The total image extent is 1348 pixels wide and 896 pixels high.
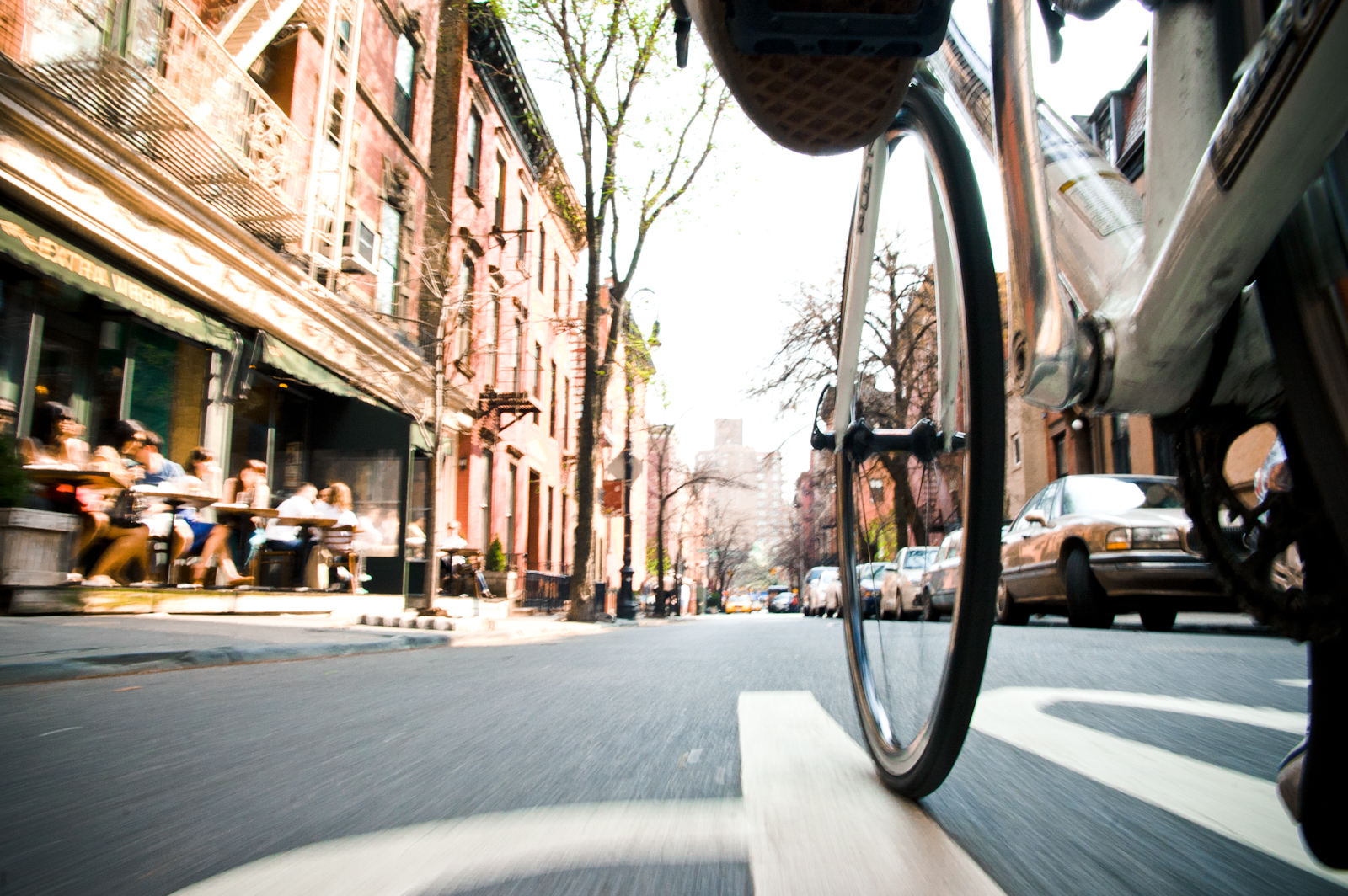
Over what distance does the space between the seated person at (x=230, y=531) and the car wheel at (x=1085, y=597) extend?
831cm

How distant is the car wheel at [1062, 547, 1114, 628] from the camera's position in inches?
339

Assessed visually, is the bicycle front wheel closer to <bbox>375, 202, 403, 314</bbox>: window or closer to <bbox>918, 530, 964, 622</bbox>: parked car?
<bbox>918, 530, 964, 622</bbox>: parked car

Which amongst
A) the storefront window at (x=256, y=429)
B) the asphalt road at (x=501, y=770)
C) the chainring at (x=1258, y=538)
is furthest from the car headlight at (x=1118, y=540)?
the storefront window at (x=256, y=429)

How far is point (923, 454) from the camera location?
76.5 inches

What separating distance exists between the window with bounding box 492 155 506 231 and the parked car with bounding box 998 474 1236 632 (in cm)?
1772

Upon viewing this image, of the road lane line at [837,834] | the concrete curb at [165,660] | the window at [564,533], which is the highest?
the window at [564,533]

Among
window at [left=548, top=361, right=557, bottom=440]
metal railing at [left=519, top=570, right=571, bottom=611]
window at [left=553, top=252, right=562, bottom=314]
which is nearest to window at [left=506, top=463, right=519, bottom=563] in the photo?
metal railing at [left=519, top=570, right=571, bottom=611]

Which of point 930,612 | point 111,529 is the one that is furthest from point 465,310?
point 930,612

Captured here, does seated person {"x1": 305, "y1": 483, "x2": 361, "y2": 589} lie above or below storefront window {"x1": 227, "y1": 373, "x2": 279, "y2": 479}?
below

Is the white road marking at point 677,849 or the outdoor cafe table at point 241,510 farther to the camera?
the outdoor cafe table at point 241,510

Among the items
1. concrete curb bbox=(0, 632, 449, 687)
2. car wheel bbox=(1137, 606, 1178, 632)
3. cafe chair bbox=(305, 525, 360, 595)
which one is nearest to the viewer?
concrete curb bbox=(0, 632, 449, 687)

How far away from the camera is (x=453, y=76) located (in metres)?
21.2

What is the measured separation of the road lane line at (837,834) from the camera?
1263 mm

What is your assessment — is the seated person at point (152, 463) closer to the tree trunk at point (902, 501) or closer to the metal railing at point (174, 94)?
the metal railing at point (174, 94)
